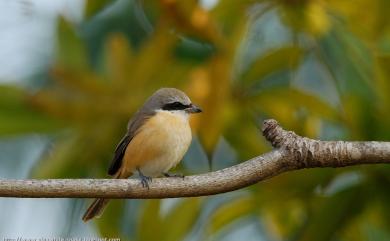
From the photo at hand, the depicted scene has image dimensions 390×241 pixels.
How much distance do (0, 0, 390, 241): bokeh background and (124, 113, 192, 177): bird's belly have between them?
13 centimetres

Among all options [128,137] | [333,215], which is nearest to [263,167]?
[128,137]

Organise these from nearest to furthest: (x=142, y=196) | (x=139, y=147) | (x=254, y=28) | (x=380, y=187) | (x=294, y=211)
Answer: (x=142, y=196), (x=139, y=147), (x=380, y=187), (x=254, y=28), (x=294, y=211)

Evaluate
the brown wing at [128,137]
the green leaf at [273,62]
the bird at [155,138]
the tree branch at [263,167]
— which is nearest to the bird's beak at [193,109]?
the bird at [155,138]

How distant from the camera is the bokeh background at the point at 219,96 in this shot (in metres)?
3.42

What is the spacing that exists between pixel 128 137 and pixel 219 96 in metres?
0.39

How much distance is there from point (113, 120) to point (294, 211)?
3.60 feet

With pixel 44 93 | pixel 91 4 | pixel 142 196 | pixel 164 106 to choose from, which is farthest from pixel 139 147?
pixel 142 196

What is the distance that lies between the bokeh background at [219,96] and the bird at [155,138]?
85 mm

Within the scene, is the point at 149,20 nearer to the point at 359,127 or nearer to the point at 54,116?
the point at 54,116

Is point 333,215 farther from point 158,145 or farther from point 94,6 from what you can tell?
point 94,6

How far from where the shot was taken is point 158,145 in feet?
10.8

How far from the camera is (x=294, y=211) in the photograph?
409 centimetres

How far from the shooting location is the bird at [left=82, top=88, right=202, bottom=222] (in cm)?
327

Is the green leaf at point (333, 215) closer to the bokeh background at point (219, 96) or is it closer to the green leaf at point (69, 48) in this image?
the bokeh background at point (219, 96)
